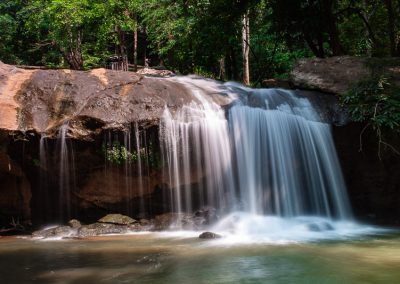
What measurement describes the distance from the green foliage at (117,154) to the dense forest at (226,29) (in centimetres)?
716

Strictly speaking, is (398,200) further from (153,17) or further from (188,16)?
(153,17)

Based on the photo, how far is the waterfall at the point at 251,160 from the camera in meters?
9.51

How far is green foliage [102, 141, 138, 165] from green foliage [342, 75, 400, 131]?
16.1 feet

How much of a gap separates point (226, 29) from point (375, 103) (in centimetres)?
650

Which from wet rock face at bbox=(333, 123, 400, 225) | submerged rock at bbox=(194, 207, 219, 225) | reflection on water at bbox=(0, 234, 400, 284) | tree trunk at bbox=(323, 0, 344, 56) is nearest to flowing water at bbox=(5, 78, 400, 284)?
reflection on water at bbox=(0, 234, 400, 284)

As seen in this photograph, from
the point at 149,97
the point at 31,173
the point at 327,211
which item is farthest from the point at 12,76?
the point at 327,211

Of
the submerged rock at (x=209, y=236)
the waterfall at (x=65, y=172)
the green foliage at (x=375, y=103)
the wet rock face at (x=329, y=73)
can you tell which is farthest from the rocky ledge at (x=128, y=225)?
the wet rock face at (x=329, y=73)

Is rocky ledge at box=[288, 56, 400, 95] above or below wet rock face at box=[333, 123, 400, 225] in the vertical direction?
above

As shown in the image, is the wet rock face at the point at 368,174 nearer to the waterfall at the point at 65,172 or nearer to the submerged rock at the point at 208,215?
the submerged rock at the point at 208,215

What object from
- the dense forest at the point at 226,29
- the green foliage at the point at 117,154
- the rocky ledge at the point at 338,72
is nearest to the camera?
the green foliage at the point at 117,154

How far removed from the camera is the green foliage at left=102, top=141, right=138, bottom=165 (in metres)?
9.16

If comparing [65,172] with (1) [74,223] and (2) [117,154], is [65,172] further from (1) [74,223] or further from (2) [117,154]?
(2) [117,154]

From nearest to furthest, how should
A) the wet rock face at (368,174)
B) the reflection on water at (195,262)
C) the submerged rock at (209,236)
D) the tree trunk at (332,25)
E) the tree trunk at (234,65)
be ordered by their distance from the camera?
1. the reflection on water at (195,262)
2. the submerged rock at (209,236)
3. the wet rock face at (368,174)
4. the tree trunk at (332,25)
5. the tree trunk at (234,65)

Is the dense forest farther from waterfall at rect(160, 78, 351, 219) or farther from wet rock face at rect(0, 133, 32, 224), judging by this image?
wet rock face at rect(0, 133, 32, 224)
